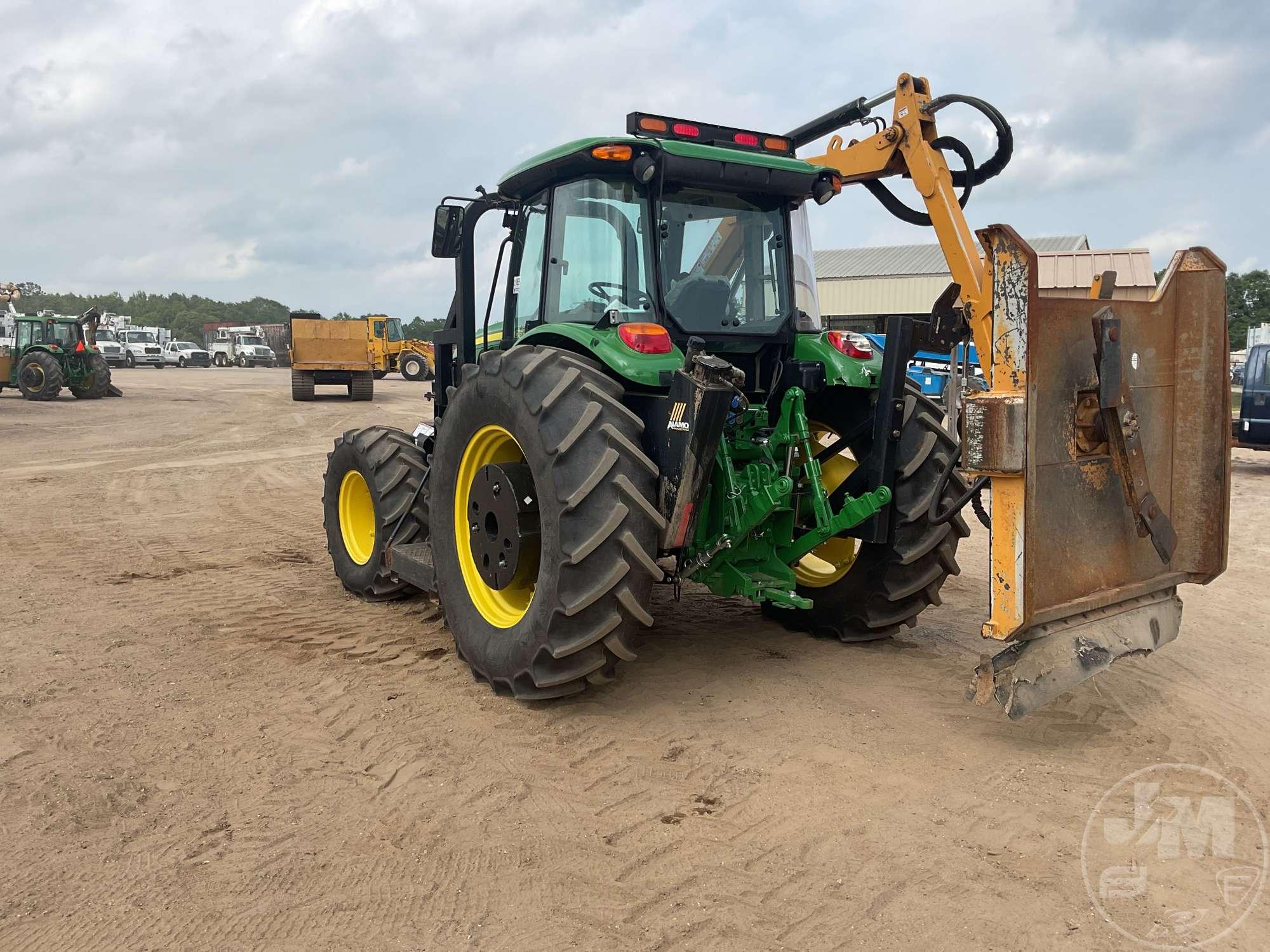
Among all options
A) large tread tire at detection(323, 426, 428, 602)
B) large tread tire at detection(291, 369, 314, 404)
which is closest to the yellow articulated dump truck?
large tread tire at detection(291, 369, 314, 404)

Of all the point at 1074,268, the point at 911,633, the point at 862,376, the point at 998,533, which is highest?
the point at 1074,268

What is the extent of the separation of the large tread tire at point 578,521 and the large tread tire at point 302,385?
67.0 ft

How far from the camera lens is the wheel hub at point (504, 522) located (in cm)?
411

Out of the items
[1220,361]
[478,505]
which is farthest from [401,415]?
[1220,361]

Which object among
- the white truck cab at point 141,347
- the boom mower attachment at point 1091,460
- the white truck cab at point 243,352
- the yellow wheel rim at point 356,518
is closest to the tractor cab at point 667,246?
the boom mower attachment at point 1091,460

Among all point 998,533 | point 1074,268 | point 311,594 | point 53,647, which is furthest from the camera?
point 1074,268

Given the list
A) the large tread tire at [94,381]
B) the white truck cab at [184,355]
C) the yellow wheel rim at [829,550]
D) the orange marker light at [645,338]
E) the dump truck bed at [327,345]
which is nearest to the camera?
the orange marker light at [645,338]

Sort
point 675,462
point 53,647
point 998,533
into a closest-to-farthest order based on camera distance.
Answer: point 998,533 → point 675,462 → point 53,647

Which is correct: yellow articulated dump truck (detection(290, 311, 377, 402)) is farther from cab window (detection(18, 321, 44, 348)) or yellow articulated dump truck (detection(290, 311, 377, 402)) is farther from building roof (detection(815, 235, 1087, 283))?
building roof (detection(815, 235, 1087, 283))

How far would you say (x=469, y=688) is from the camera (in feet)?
13.8

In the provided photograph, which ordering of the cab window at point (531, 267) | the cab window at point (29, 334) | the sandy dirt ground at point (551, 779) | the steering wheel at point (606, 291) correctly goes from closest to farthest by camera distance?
the sandy dirt ground at point (551, 779) < the steering wheel at point (606, 291) < the cab window at point (531, 267) < the cab window at point (29, 334)

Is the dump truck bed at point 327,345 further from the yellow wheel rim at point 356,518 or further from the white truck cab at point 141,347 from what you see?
the white truck cab at point 141,347

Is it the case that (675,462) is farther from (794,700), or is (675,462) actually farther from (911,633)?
(911,633)

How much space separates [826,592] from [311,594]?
3179 mm
